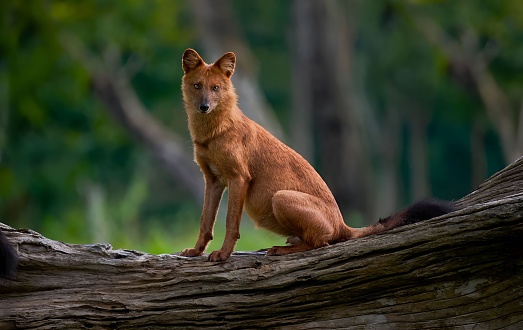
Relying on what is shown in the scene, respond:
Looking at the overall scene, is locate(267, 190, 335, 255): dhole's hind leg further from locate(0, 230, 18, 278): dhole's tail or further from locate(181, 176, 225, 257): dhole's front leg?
locate(0, 230, 18, 278): dhole's tail

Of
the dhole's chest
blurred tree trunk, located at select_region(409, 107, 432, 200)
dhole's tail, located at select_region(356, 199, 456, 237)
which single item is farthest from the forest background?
dhole's tail, located at select_region(356, 199, 456, 237)

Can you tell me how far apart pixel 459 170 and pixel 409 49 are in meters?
15.4

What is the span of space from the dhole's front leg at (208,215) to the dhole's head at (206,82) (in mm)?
591

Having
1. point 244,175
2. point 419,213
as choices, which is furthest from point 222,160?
point 419,213

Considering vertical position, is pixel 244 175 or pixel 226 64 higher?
pixel 226 64

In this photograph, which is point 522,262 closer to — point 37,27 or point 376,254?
point 376,254

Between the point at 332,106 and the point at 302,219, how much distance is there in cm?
1837

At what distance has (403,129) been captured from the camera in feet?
163

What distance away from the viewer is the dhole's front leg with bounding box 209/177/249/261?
7.85 meters

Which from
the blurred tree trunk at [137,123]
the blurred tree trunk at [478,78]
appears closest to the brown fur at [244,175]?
the blurred tree trunk at [137,123]

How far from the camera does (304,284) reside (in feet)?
25.0

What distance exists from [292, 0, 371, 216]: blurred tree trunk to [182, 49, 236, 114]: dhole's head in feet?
57.0

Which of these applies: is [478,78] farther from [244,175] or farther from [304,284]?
[304,284]

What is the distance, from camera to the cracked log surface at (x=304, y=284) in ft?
24.3
